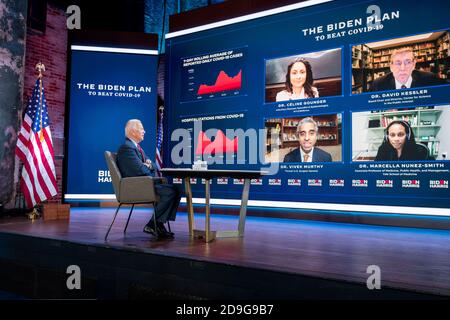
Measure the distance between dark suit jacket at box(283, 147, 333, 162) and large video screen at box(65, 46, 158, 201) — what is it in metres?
3.19

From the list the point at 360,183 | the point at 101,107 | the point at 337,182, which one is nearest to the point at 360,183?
the point at 360,183

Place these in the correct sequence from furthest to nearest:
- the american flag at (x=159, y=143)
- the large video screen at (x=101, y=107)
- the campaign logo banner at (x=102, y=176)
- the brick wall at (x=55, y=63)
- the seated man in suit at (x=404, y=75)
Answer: the american flag at (x=159, y=143), the campaign logo banner at (x=102, y=176), the large video screen at (x=101, y=107), the brick wall at (x=55, y=63), the seated man in suit at (x=404, y=75)

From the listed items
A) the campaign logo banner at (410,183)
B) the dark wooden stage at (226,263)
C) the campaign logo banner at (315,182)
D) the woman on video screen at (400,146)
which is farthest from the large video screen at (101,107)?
the campaign logo banner at (410,183)

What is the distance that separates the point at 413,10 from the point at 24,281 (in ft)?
17.9

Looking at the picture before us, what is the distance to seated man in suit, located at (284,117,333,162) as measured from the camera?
20.4 feet

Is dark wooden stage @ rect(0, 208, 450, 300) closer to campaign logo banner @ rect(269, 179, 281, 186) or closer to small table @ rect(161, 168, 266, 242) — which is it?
small table @ rect(161, 168, 266, 242)

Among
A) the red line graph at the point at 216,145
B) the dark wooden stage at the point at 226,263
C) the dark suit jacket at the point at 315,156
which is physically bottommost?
the dark wooden stage at the point at 226,263

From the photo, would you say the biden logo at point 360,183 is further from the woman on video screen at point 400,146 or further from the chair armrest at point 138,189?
the chair armrest at point 138,189

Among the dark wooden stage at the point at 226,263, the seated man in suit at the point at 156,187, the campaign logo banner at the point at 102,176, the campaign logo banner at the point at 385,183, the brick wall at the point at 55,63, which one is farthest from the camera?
the campaign logo banner at the point at 102,176

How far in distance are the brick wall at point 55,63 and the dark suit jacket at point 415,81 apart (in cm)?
561

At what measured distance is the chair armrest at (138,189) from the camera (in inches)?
155

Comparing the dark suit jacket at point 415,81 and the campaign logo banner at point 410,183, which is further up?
the dark suit jacket at point 415,81

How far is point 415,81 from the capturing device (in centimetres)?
541
